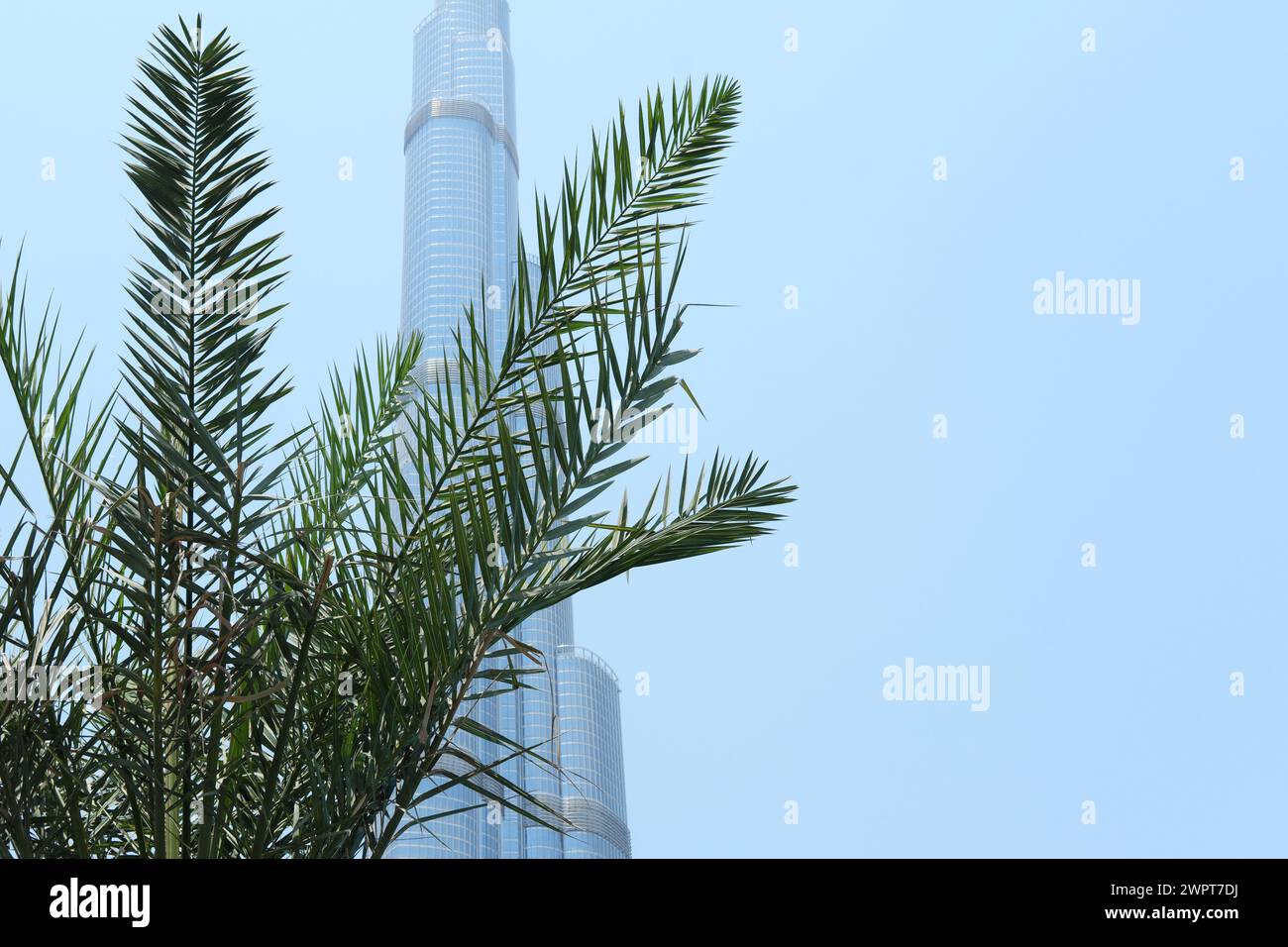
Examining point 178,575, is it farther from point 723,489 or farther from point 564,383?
point 723,489

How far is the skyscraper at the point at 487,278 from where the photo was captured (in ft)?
203

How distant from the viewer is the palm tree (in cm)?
217

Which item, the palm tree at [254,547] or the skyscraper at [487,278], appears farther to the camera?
the skyscraper at [487,278]

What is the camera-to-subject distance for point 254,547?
2.36m

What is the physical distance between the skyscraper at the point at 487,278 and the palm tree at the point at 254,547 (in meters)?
38.3

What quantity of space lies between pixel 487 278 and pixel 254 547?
71376mm

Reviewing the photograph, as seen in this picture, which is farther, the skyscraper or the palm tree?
the skyscraper

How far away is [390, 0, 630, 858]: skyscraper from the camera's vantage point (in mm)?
61906

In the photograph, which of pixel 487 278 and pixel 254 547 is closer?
pixel 254 547

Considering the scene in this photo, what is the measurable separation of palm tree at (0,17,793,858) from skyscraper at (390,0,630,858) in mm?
38297

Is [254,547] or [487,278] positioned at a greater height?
[487,278]

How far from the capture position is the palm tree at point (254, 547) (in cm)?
217
